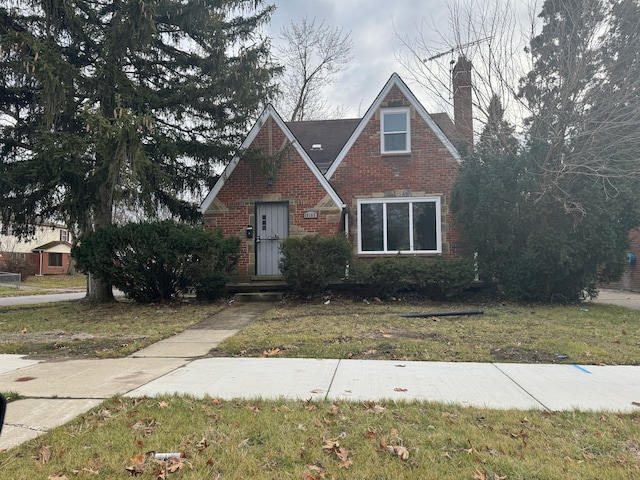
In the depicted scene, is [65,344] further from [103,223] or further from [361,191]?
[361,191]

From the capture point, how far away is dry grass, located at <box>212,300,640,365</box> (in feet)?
20.4

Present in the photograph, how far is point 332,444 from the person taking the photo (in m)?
3.24

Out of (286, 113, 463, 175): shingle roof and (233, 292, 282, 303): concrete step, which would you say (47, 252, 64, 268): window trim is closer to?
(286, 113, 463, 175): shingle roof

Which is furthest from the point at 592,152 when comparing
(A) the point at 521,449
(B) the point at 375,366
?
(A) the point at 521,449

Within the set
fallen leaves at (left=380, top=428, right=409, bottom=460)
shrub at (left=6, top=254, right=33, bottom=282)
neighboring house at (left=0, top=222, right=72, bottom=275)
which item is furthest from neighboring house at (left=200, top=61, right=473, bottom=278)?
neighboring house at (left=0, top=222, right=72, bottom=275)

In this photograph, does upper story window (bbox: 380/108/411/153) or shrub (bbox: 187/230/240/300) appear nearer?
shrub (bbox: 187/230/240/300)

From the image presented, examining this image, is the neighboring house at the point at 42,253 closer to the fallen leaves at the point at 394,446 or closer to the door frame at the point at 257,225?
the door frame at the point at 257,225

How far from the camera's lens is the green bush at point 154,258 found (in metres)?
10.8

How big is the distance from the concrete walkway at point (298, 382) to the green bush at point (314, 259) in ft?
16.5

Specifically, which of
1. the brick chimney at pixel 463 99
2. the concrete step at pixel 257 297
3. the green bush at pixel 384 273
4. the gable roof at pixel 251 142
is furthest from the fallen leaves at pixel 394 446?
the brick chimney at pixel 463 99

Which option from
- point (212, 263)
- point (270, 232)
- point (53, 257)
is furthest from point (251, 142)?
point (53, 257)

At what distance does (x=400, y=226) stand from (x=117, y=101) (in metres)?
8.44

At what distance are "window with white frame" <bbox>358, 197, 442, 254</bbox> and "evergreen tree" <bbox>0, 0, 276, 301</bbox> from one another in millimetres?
4698

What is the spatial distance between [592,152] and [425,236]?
4888mm
